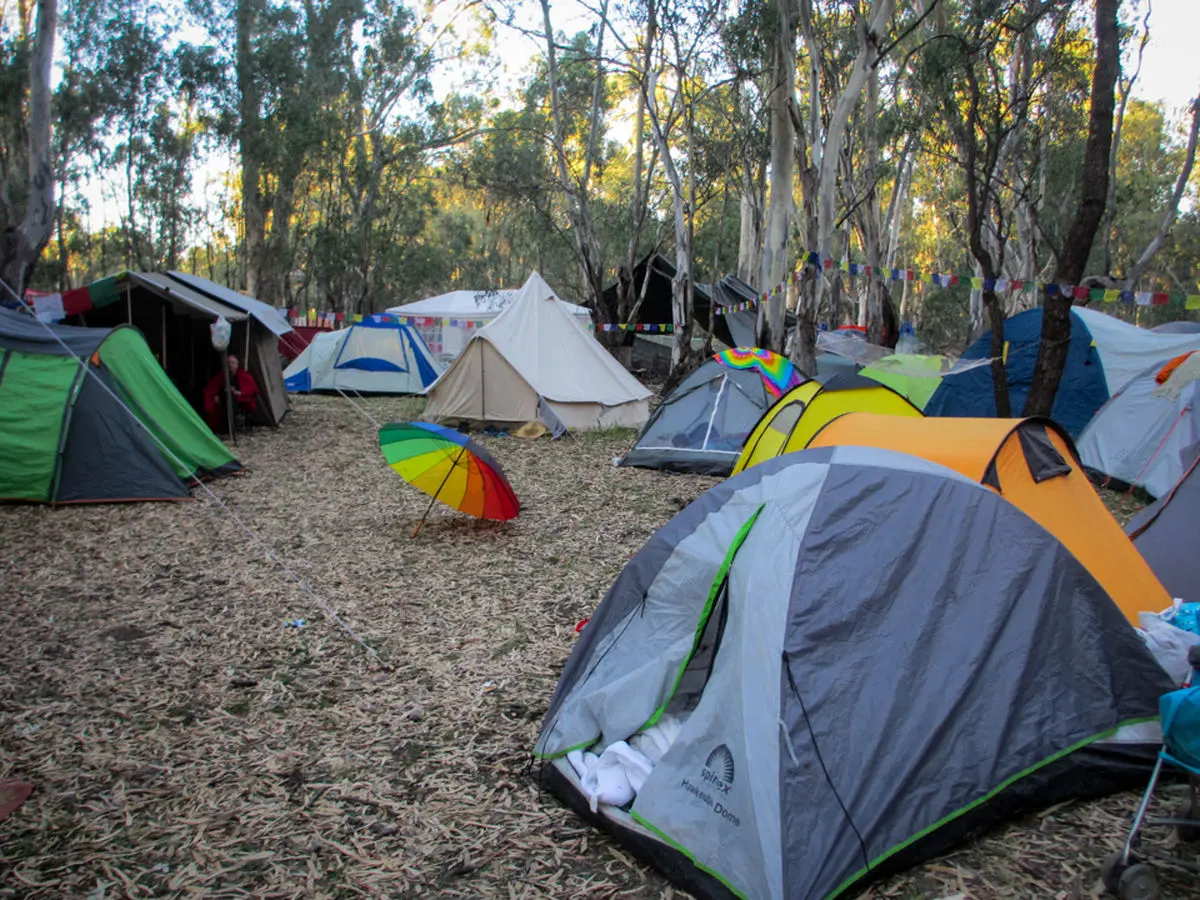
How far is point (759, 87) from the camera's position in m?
17.5

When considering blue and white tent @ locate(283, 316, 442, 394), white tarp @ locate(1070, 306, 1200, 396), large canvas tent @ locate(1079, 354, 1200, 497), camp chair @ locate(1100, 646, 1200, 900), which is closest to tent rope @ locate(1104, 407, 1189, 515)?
large canvas tent @ locate(1079, 354, 1200, 497)

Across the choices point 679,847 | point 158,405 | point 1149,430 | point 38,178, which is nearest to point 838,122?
point 1149,430

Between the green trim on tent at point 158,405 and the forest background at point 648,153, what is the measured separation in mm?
4836

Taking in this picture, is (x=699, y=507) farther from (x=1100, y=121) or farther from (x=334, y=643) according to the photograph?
(x=1100, y=121)

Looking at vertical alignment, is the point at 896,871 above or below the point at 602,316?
below

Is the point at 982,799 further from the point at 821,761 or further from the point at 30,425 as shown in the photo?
the point at 30,425

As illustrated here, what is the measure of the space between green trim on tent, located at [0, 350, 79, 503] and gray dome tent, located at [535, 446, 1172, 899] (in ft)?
20.4

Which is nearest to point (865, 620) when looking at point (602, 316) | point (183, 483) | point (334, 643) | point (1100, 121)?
point (334, 643)

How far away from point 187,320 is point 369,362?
5581 mm

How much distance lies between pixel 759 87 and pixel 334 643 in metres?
15.9

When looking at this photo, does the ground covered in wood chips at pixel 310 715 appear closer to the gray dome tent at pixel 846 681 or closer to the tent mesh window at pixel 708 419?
the gray dome tent at pixel 846 681

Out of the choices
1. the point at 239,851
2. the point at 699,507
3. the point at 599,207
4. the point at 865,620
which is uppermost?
the point at 599,207

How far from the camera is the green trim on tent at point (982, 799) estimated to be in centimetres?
256

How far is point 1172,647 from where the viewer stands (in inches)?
130
